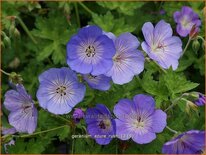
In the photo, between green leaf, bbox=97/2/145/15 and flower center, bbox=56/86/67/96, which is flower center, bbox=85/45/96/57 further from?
green leaf, bbox=97/2/145/15

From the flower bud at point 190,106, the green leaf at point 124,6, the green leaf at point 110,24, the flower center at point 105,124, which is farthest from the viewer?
the green leaf at point 124,6

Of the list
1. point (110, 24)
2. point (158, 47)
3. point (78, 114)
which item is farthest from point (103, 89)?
point (110, 24)

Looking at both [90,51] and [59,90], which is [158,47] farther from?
[59,90]

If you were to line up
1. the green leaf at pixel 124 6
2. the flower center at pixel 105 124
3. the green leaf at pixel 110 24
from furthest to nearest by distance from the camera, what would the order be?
the green leaf at pixel 124 6 → the green leaf at pixel 110 24 → the flower center at pixel 105 124

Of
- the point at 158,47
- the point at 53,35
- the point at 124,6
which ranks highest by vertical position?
the point at 124,6

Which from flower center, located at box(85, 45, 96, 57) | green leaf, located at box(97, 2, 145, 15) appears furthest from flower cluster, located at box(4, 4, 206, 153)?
green leaf, located at box(97, 2, 145, 15)

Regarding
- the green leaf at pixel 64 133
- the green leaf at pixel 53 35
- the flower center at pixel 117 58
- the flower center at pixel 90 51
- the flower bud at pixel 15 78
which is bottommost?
the green leaf at pixel 64 133

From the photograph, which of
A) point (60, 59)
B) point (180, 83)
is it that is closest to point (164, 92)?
point (180, 83)

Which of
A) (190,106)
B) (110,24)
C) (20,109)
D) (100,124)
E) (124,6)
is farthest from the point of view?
(124,6)

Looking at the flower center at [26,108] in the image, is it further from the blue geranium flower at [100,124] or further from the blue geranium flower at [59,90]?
the blue geranium flower at [100,124]

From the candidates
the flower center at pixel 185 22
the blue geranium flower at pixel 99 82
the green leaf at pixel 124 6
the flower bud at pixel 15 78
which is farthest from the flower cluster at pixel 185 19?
the flower bud at pixel 15 78
